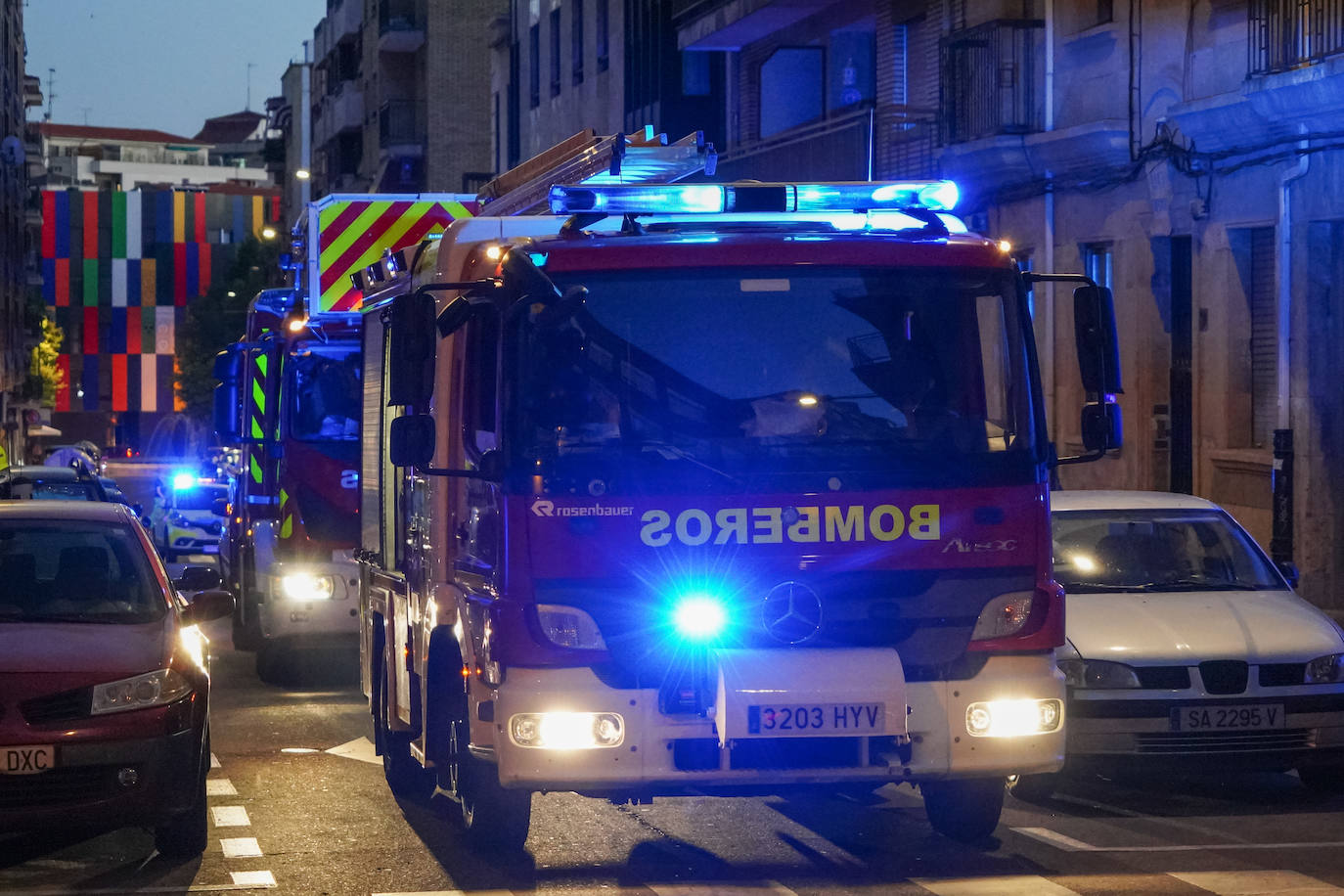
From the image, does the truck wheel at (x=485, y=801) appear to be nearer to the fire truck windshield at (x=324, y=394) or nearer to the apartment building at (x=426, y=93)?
the fire truck windshield at (x=324, y=394)

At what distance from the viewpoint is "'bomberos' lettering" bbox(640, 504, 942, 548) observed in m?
8.24

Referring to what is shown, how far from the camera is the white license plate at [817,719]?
26.2 feet

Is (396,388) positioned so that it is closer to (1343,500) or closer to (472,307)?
(472,307)

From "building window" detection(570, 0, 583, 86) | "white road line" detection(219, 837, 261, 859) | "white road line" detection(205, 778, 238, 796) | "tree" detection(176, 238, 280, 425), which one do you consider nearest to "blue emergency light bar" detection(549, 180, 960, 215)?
"white road line" detection(219, 837, 261, 859)

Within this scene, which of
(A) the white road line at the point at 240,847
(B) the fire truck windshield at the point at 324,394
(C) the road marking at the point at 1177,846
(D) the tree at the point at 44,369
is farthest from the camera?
(D) the tree at the point at 44,369

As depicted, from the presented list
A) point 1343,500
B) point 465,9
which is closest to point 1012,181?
point 1343,500

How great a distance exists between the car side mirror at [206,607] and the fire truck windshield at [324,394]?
6.69 metres

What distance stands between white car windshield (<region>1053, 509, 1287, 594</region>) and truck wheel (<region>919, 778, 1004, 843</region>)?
2380 millimetres

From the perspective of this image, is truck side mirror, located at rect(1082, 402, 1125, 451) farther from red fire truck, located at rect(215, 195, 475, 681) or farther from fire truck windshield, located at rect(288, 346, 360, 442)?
fire truck windshield, located at rect(288, 346, 360, 442)

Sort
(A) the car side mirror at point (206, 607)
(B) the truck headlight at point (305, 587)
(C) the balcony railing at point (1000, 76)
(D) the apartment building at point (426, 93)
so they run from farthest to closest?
(D) the apartment building at point (426, 93), (C) the balcony railing at point (1000, 76), (B) the truck headlight at point (305, 587), (A) the car side mirror at point (206, 607)

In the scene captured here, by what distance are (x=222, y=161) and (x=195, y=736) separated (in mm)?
172950

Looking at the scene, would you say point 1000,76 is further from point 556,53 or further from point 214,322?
point 214,322

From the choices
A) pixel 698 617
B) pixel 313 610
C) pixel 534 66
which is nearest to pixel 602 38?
pixel 534 66

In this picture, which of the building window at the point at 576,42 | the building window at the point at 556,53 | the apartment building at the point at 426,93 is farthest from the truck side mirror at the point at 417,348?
the apartment building at the point at 426,93
